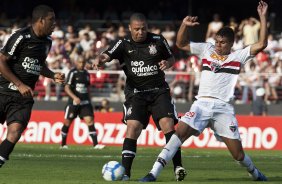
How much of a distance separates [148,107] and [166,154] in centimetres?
150

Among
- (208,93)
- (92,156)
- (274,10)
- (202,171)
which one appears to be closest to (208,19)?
(274,10)

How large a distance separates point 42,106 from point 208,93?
1894cm

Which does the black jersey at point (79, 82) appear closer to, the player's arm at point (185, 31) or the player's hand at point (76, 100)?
the player's hand at point (76, 100)

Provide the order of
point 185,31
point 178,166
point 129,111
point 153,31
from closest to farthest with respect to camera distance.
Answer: point 185,31 < point 178,166 < point 129,111 < point 153,31

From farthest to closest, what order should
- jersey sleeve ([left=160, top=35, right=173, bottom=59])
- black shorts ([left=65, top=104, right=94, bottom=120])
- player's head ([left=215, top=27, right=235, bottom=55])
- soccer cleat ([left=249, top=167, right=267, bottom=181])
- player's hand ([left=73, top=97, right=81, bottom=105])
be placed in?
black shorts ([left=65, top=104, right=94, bottom=120])
player's hand ([left=73, top=97, right=81, bottom=105])
jersey sleeve ([left=160, top=35, right=173, bottom=59])
soccer cleat ([left=249, top=167, right=267, bottom=181])
player's head ([left=215, top=27, right=235, bottom=55])

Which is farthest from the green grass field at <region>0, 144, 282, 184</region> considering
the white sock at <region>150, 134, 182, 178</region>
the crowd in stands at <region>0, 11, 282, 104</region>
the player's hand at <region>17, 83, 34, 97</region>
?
the crowd in stands at <region>0, 11, 282, 104</region>

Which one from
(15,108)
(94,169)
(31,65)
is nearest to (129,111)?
(31,65)

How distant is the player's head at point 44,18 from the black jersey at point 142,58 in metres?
1.36

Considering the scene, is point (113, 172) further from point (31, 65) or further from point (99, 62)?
point (31, 65)

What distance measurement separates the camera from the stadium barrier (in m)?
27.2

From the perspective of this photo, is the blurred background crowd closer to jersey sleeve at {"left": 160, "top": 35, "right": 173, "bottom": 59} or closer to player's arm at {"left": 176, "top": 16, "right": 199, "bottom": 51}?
jersey sleeve at {"left": 160, "top": 35, "right": 173, "bottom": 59}

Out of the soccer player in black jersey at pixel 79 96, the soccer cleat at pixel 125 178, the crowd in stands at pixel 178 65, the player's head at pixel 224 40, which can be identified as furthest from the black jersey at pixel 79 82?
the player's head at pixel 224 40

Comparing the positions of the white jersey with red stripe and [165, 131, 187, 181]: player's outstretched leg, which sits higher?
the white jersey with red stripe

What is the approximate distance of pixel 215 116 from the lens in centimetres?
1322
